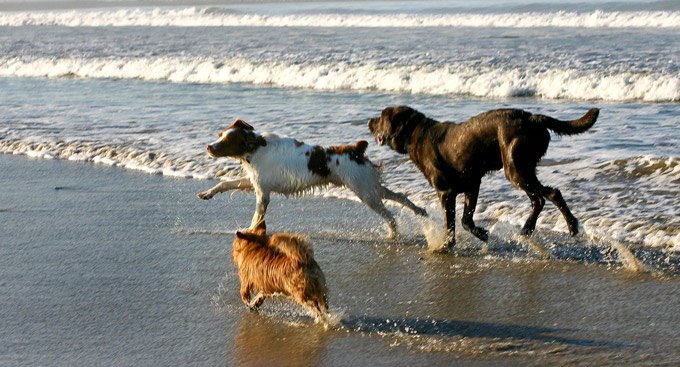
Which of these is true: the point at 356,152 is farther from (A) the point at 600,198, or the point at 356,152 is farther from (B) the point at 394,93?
(B) the point at 394,93

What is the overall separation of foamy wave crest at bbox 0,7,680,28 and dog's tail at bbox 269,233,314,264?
2656cm

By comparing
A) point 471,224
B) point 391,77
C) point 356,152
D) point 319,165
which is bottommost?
point 391,77

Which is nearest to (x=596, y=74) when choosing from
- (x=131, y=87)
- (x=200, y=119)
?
(x=200, y=119)

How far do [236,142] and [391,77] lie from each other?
A: 12.1 m

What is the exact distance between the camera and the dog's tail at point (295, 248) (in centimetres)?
604

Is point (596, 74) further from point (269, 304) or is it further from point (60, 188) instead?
point (269, 304)

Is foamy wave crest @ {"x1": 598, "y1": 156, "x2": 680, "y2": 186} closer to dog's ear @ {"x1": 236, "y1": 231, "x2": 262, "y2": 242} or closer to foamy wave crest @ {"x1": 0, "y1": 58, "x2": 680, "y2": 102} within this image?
dog's ear @ {"x1": 236, "y1": 231, "x2": 262, "y2": 242}

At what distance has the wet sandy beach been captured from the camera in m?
5.86

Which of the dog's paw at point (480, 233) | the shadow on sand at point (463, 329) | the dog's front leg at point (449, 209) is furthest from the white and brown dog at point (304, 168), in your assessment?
the shadow on sand at point (463, 329)

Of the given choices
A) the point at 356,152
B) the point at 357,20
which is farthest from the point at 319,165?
the point at 357,20

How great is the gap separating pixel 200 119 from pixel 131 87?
6718mm

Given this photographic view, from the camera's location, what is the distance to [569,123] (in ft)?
26.1

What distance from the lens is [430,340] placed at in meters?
6.00

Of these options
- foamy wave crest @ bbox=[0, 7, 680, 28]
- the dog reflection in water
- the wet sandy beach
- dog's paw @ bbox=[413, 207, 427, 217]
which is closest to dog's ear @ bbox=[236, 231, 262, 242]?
the dog reflection in water
